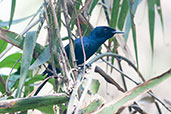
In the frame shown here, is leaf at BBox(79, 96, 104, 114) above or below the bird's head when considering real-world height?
below

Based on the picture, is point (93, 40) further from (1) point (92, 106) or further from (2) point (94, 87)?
(1) point (92, 106)

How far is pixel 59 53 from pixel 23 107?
49 cm

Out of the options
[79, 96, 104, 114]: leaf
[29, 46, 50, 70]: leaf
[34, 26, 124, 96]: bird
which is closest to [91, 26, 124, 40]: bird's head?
[34, 26, 124, 96]: bird

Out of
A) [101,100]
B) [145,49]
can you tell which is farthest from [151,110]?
→ [101,100]

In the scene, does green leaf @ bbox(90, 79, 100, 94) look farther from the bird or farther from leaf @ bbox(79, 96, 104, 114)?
the bird

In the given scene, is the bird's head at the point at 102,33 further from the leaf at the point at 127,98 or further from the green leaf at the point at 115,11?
the leaf at the point at 127,98

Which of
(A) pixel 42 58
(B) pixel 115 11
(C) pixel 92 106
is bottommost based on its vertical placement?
(C) pixel 92 106

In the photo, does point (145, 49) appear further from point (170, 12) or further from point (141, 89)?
point (141, 89)

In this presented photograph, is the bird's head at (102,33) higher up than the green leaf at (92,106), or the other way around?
the bird's head at (102,33)

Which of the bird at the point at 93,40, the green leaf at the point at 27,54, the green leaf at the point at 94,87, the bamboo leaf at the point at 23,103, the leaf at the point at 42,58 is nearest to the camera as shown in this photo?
the bamboo leaf at the point at 23,103

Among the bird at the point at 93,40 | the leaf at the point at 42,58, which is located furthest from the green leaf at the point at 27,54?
the bird at the point at 93,40

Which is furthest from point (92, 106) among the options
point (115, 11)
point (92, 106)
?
point (115, 11)

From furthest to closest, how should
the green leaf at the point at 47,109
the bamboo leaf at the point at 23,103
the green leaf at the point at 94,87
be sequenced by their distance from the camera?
1. the green leaf at the point at 47,109
2. the green leaf at the point at 94,87
3. the bamboo leaf at the point at 23,103

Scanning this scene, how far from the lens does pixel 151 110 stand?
3.85 meters
